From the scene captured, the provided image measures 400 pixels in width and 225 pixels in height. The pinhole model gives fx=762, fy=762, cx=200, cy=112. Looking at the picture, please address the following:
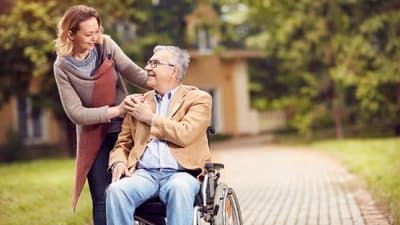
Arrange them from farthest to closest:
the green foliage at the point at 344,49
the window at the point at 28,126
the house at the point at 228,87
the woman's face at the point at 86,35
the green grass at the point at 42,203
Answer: the house at the point at 228,87 < the window at the point at 28,126 < the green foliage at the point at 344,49 < the green grass at the point at 42,203 < the woman's face at the point at 86,35

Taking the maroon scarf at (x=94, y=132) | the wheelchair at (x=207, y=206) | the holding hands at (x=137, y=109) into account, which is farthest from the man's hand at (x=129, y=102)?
the wheelchair at (x=207, y=206)

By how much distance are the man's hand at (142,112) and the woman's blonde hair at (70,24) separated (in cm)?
50

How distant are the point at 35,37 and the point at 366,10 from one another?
951 cm

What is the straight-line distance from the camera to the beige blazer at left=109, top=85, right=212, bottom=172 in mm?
4152

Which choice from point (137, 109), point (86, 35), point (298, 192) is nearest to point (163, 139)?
point (137, 109)

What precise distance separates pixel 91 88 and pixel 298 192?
216 inches

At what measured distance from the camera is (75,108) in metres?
4.26

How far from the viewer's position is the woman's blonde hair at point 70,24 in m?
4.23

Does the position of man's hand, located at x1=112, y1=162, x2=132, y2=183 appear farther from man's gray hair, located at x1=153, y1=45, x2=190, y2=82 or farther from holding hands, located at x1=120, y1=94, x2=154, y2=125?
man's gray hair, located at x1=153, y1=45, x2=190, y2=82

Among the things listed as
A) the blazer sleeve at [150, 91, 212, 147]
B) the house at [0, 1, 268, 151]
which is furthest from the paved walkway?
the house at [0, 1, 268, 151]

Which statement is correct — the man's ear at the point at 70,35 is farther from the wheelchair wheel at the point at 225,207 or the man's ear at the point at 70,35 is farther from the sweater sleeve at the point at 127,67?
the wheelchair wheel at the point at 225,207

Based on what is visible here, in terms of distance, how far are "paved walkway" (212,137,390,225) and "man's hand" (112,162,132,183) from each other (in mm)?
2608

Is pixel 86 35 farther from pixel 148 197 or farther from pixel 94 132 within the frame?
pixel 148 197

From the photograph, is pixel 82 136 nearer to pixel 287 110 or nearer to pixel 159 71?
pixel 159 71
